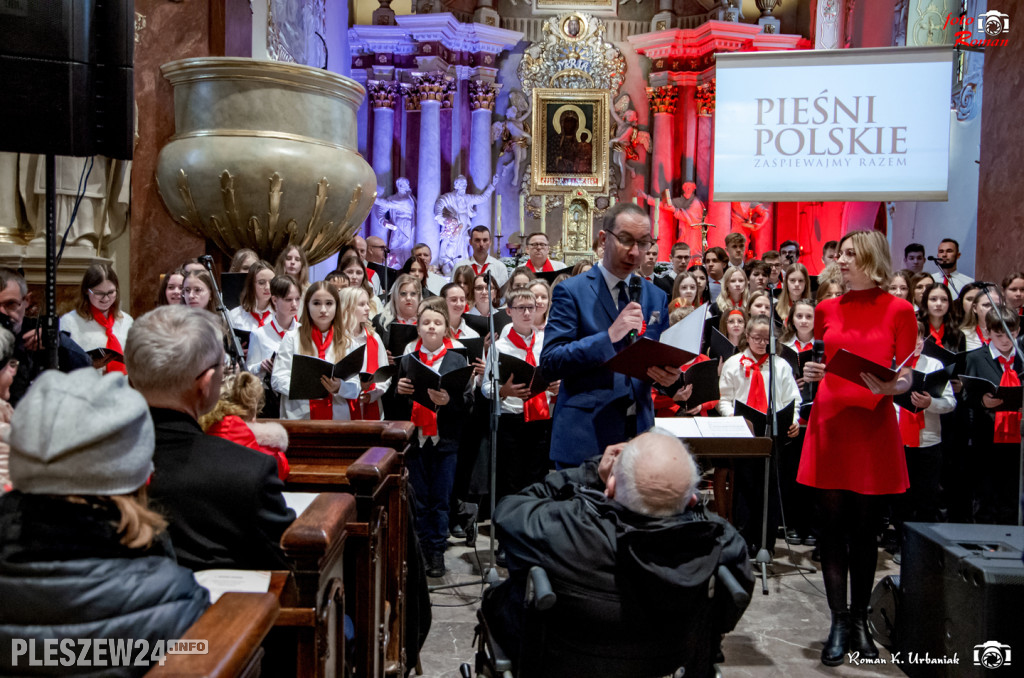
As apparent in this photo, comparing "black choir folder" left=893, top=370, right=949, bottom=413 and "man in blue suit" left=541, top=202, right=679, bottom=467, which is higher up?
"man in blue suit" left=541, top=202, right=679, bottom=467

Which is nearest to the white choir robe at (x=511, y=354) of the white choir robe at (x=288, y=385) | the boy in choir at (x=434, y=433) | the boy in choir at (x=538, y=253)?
the boy in choir at (x=434, y=433)

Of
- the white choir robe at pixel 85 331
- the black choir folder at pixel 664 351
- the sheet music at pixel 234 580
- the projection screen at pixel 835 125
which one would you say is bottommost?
the sheet music at pixel 234 580

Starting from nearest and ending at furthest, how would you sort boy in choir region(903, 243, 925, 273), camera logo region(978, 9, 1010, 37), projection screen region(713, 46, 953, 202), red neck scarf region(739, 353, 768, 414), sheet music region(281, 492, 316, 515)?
sheet music region(281, 492, 316, 515), red neck scarf region(739, 353, 768, 414), camera logo region(978, 9, 1010, 37), projection screen region(713, 46, 953, 202), boy in choir region(903, 243, 925, 273)

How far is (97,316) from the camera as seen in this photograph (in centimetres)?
454

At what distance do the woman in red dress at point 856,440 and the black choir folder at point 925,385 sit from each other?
118 centimetres

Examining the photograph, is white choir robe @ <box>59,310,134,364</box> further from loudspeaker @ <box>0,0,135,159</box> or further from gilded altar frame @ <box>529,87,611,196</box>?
gilded altar frame @ <box>529,87,611,196</box>

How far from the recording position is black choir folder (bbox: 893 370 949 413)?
4512 millimetres

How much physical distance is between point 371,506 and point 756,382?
3136 mm

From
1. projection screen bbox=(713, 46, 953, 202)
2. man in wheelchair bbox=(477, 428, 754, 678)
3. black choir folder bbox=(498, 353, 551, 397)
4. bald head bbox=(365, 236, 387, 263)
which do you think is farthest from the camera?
bald head bbox=(365, 236, 387, 263)

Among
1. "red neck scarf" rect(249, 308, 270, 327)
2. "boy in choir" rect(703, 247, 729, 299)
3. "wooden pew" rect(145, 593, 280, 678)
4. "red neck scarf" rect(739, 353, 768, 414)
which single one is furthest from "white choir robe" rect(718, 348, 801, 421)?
"wooden pew" rect(145, 593, 280, 678)

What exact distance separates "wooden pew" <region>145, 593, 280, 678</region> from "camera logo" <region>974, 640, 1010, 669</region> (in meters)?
2.06

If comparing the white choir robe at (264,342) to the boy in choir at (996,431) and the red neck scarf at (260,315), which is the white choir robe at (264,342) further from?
the boy in choir at (996,431)

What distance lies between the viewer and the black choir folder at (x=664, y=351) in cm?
268

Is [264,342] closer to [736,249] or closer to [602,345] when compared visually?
[602,345]
